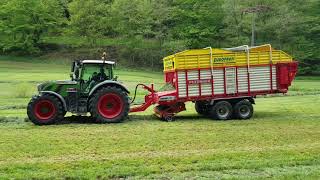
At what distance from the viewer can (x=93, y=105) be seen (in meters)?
15.2

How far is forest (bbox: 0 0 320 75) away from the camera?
56375 mm

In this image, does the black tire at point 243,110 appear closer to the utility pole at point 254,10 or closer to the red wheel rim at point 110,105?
the red wheel rim at point 110,105

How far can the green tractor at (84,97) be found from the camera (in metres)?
14.9

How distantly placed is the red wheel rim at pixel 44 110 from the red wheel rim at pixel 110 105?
4.77ft

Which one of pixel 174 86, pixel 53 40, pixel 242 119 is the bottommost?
pixel 242 119

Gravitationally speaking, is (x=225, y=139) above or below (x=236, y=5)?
below

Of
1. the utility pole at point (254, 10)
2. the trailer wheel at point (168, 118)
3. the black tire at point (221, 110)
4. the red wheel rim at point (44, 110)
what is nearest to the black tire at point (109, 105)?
the red wheel rim at point (44, 110)

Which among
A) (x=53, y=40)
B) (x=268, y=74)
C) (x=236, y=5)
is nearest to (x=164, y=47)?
(x=236, y=5)

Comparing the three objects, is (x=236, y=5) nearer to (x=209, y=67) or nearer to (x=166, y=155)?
Result: (x=209, y=67)

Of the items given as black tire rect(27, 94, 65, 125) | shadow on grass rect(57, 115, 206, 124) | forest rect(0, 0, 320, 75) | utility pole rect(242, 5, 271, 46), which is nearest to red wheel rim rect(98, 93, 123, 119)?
shadow on grass rect(57, 115, 206, 124)

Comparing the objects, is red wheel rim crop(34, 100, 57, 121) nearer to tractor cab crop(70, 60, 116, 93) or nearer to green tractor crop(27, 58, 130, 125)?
green tractor crop(27, 58, 130, 125)

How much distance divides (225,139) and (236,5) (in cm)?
4782

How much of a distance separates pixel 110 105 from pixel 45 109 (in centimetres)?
201

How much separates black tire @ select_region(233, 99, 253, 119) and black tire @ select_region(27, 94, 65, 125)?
578cm
